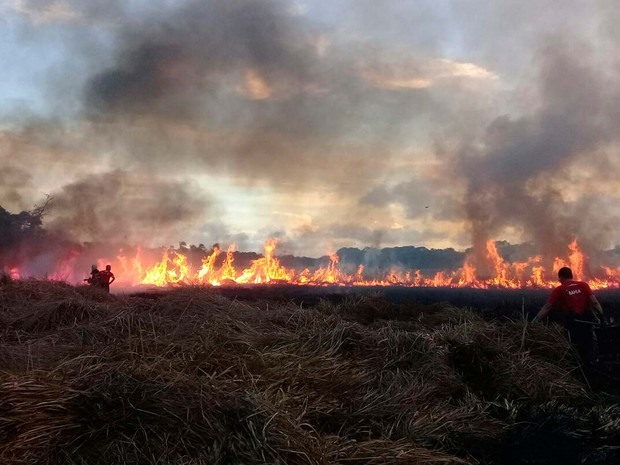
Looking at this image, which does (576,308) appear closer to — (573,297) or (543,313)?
(573,297)

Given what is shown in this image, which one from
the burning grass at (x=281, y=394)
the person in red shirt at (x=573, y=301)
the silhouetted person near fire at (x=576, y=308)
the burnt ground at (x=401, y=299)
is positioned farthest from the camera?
the burnt ground at (x=401, y=299)

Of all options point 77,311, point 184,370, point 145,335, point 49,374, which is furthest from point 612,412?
point 77,311

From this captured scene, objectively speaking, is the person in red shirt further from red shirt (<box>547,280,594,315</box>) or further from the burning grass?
the burning grass

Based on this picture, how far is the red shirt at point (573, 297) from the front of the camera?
7.46 meters

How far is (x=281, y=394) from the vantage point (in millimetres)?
3824

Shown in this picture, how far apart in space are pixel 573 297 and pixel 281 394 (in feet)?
18.0

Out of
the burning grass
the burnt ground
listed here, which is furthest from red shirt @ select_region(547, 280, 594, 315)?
the burnt ground

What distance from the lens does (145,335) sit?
5.00m

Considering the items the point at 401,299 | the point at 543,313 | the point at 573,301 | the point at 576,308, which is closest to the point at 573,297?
the point at 573,301

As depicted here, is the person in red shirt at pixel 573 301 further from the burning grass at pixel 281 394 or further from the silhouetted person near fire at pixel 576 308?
the burning grass at pixel 281 394

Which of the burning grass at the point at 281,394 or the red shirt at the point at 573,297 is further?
the red shirt at the point at 573,297

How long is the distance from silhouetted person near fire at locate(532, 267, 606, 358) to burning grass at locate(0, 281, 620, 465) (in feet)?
1.71

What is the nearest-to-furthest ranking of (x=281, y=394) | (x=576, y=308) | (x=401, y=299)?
(x=281, y=394), (x=576, y=308), (x=401, y=299)

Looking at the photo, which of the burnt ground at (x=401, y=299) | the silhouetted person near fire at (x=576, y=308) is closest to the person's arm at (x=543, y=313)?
the silhouetted person near fire at (x=576, y=308)
